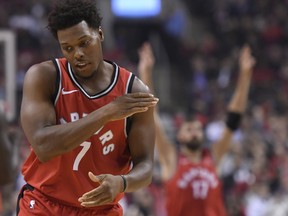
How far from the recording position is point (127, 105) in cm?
427

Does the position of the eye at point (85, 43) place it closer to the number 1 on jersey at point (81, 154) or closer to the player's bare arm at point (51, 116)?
the player's bare arm at point (51, 116)

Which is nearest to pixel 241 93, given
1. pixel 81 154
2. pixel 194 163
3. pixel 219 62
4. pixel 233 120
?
pixel 233 120

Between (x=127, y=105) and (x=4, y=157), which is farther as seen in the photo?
(x=4, y=157)

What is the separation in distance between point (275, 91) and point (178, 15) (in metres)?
4.22

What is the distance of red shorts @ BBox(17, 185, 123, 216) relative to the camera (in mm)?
4625

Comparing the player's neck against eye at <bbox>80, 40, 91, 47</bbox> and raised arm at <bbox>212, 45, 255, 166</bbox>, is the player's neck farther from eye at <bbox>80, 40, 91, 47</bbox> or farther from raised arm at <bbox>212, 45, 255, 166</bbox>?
eye at <bbox>80, 40, 91, 47</bbox>

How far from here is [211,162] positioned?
315 inches

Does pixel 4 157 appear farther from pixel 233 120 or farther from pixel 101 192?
pixel 233 120

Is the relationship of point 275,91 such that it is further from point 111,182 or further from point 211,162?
point 111,182

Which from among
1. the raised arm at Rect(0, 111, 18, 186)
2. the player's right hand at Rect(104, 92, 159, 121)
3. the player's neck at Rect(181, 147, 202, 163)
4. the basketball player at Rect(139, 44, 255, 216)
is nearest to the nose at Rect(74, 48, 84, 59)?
the player's right hand at Rect(104, 92, 159, 121)

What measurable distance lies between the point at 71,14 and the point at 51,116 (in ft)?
2.03

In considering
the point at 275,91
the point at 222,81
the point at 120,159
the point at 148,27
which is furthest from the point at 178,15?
the point at 120,159

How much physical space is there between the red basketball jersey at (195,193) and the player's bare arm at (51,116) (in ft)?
11.5

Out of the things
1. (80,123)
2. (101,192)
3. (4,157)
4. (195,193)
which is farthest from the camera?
(195,193)
